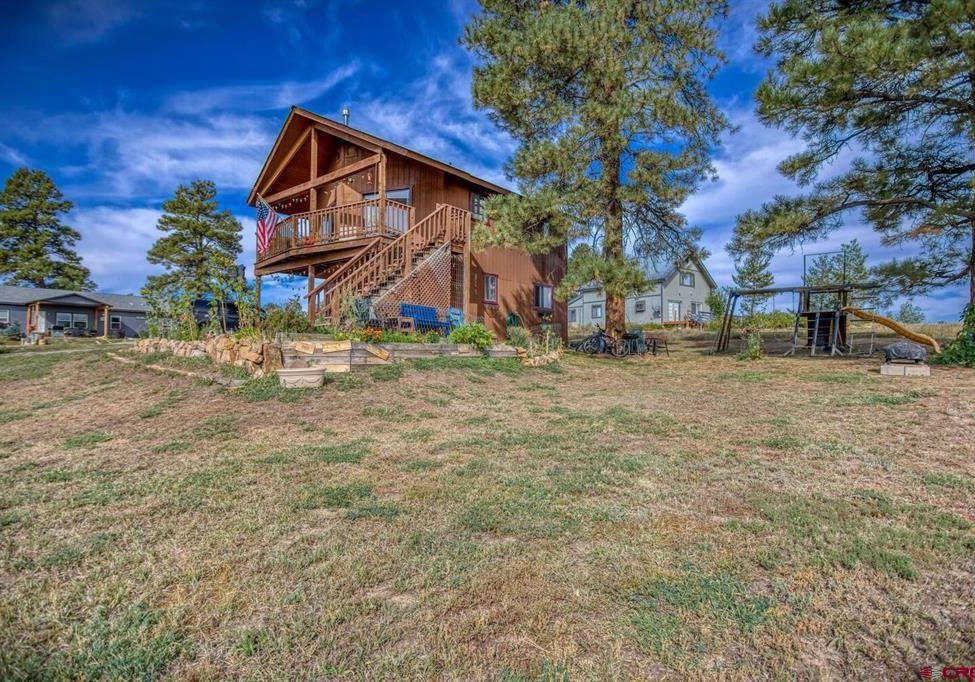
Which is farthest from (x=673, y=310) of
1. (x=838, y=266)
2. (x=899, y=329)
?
(x=899, y=329)

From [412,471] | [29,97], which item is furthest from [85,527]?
[29,97]

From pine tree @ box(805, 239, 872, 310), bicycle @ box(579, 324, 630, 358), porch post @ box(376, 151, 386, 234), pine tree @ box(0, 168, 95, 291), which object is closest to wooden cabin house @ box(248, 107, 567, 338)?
porch post @ box(376, 151, 386, 234)

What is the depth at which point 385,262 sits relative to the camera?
440 inches

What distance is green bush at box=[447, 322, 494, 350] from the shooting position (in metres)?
9.66

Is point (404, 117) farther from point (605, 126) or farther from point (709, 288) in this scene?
point (709, 288)

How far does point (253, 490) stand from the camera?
322 centimetres

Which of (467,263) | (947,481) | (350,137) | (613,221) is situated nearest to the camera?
(947,481)

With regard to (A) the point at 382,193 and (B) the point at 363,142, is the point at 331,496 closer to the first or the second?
(A) the point at 382,193

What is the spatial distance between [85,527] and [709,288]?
41.4 m

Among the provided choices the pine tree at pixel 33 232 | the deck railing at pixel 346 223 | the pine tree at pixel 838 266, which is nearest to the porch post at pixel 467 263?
the deck railing at pixel 346 223

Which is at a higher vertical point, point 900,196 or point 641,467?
point 900,196

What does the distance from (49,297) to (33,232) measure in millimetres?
8775

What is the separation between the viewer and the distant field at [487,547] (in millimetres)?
1671

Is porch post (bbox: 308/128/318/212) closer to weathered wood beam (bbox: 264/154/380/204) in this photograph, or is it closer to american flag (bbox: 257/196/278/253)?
weathered wood beam (bbox: 264/154/380/204)
